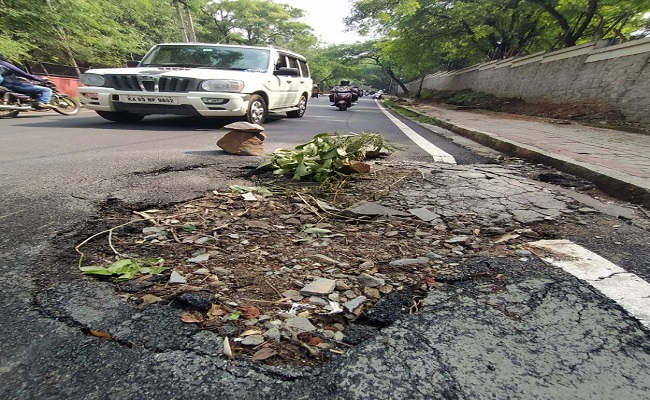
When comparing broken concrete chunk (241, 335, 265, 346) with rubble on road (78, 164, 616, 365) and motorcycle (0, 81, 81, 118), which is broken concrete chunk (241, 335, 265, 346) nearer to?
rubble on road (78, 164, 616, 365)

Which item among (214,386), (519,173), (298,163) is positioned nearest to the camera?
(214,386)

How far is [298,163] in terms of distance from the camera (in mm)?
2824

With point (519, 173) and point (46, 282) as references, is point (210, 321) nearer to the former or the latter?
point (46, 282)

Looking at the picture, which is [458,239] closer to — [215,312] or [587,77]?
[215,312]

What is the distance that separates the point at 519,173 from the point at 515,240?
1.82 meters

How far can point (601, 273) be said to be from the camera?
1.37 meters

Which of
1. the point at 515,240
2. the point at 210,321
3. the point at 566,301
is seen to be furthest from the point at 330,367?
the point at 515,240

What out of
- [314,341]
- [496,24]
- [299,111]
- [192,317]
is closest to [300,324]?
[314,341]

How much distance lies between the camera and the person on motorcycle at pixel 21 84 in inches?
285

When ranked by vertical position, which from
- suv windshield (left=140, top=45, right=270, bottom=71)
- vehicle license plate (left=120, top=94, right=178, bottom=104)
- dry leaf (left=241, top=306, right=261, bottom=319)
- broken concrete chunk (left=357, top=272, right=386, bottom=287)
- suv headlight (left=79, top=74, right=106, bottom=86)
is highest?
suv windshield (left=140, top=45, right=270, bottom=71)

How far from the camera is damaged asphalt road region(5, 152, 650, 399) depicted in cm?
83

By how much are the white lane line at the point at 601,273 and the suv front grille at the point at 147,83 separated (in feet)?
16.8

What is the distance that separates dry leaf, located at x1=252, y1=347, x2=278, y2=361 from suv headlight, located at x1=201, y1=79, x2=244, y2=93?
198 inches

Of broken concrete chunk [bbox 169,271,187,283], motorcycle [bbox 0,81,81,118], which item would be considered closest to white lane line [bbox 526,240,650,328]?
broken concrete chunk [bbox 169,271,187,283]
